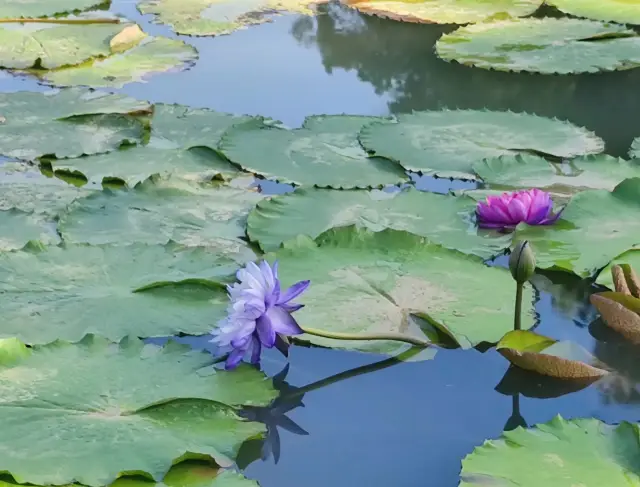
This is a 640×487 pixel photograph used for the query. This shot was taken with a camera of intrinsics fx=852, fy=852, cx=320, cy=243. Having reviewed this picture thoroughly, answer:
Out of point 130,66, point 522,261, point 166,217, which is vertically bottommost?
point 130,66

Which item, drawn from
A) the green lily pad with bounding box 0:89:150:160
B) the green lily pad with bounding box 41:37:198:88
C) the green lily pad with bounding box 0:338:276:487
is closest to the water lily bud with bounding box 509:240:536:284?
the green lily pad with bounding box 0:338:276:487

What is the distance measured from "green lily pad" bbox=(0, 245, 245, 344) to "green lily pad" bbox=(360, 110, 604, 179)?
0.60 m

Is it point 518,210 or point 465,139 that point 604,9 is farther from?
point 518,210

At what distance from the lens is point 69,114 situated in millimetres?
2158

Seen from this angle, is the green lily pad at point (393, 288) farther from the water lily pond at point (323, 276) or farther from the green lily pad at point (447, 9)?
the green lily pad at point (447, 9)

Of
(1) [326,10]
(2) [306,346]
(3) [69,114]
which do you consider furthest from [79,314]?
(1) [326,10]

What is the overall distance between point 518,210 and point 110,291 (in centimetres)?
71

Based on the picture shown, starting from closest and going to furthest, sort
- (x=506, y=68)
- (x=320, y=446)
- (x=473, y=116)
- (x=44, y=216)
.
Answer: (x=320, y=446)
(x=44, y=216)
(x=473, y=116)
(x=506, y=68)

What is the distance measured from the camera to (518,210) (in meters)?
1.50

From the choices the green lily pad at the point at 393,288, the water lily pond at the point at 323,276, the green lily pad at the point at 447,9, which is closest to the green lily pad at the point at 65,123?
the water lily pond at the point at 323,276

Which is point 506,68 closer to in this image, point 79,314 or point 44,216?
point 44,216

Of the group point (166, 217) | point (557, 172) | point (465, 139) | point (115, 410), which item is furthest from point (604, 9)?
point (115, 410)

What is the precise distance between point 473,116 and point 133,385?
128 centimetres

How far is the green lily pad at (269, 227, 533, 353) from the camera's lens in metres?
1.24
